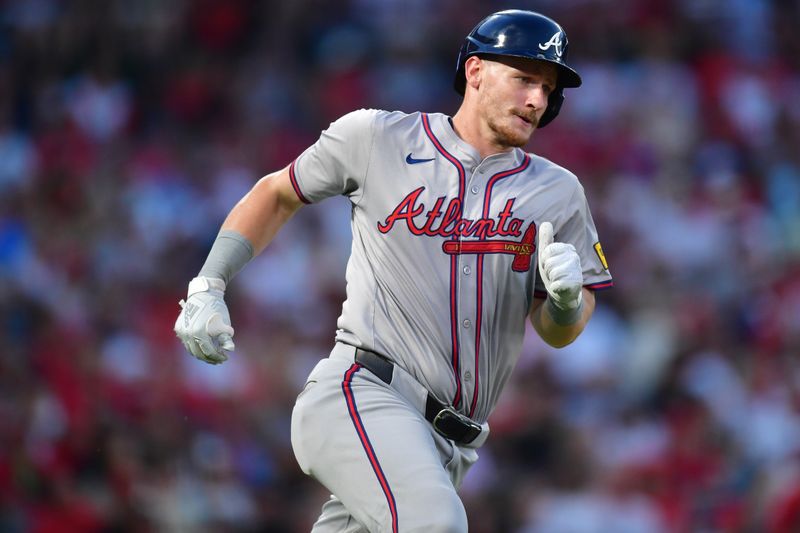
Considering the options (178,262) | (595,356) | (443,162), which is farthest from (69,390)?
(443,162)

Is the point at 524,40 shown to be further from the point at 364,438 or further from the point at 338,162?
the point at 364,438

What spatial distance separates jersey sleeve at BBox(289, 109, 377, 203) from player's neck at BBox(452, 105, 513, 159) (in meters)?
0.31

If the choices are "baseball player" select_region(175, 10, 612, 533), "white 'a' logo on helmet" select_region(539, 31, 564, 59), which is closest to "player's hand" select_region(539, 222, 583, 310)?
"baseball player" select_region(175, 10, 612, 533)

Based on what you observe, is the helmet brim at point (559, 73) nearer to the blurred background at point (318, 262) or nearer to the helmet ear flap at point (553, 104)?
the helmet ear flap at point (553, 104)

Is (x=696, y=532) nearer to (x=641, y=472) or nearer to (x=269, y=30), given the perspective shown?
(x=641, y=472)

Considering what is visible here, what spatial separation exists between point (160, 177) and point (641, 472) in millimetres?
4510

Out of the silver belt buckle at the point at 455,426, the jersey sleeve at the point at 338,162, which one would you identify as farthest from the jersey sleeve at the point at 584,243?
the jersey sleeve at the point at 338,162

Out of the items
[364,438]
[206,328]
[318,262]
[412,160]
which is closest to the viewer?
[364,438]

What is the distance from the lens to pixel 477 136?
4.10 metres

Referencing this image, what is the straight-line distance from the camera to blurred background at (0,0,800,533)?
7.23 m

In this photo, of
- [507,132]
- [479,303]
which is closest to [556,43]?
[507,132]

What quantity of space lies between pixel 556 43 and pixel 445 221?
0.68 meters

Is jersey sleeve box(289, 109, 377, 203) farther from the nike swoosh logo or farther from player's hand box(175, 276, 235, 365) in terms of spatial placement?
player's hand box(175, 276, 235, 365)

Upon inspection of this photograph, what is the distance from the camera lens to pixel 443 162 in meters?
4.01
